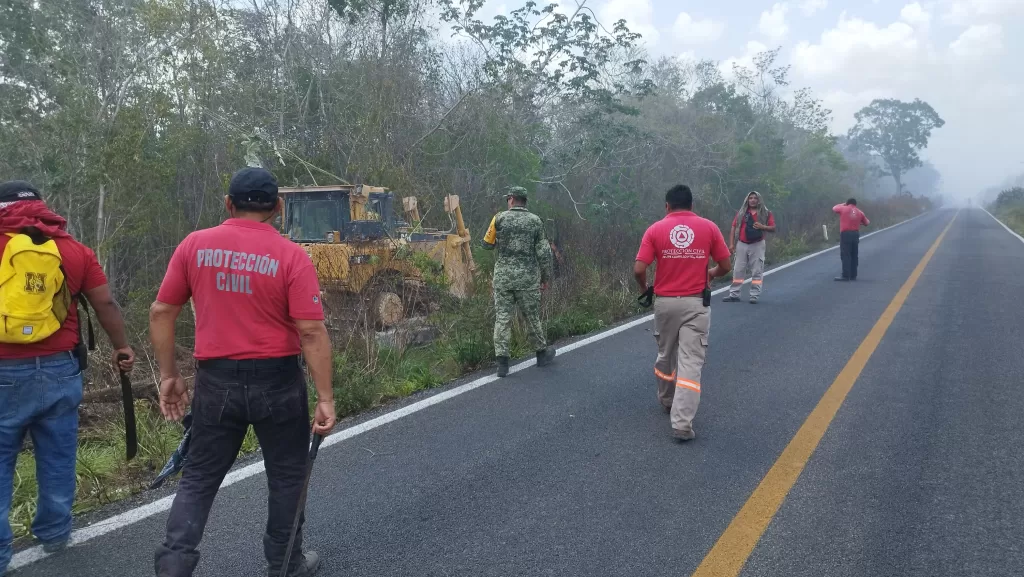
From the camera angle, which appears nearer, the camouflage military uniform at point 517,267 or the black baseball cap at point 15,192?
the black baseball cap at point 15,192

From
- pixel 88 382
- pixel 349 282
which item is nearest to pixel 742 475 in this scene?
pixel 349 282

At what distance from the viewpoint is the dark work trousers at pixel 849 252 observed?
14297 millimetres

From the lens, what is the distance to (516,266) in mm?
7098

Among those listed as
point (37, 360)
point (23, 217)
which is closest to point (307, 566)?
point (37, 360)

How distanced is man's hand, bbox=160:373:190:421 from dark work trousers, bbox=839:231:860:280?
13.8 m

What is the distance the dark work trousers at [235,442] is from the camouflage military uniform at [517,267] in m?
3.97

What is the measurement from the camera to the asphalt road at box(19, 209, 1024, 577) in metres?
3.43

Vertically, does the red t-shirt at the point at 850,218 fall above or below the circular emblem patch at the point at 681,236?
below

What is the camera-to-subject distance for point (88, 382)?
6.57 meters

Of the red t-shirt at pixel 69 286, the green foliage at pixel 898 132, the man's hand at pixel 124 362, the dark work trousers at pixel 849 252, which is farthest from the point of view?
the green foliage at pixel 898 132

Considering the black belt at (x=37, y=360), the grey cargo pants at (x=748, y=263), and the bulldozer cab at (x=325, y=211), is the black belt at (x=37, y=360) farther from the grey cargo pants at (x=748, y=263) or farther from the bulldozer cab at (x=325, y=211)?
the grey cargo pants at (x=748, y=263)

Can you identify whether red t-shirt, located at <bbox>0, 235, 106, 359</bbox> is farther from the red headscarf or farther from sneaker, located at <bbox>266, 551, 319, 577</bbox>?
sneaker, located at <bbox>266, 551, 319, 577</bbox>

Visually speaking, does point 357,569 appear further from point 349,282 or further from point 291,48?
point 291,48

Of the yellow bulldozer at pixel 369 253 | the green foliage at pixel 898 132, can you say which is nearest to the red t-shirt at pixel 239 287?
the yellow bulldozer at pixel 369 253
